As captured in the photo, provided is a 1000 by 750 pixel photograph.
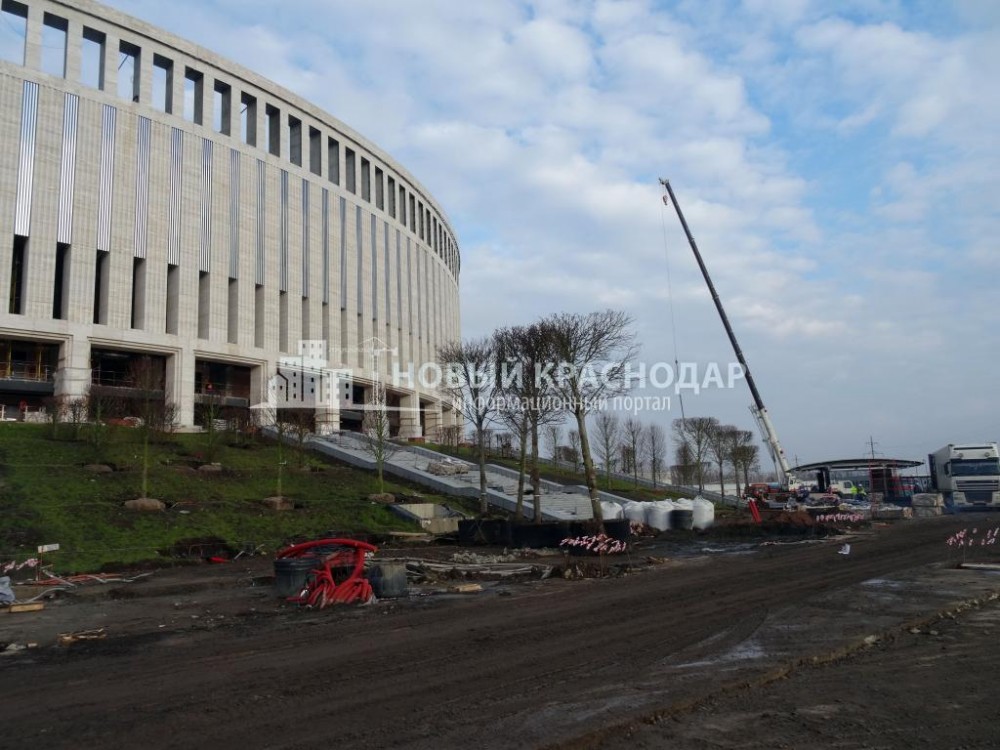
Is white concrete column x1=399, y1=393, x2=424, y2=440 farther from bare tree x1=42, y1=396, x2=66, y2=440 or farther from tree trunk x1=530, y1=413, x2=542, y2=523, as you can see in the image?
tree trunk x1=530, y1=413, x2=542, y2=523

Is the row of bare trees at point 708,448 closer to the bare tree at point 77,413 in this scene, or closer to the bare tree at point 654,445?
the bare tree at point 654,445

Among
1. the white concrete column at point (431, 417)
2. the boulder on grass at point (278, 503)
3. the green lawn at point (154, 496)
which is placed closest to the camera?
the green lawn at point (154, 496)

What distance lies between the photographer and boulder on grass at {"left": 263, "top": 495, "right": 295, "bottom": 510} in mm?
25987

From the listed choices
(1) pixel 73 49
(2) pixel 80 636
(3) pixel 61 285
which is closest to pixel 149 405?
(3) pixel 61 285

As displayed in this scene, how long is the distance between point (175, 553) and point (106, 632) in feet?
33.2

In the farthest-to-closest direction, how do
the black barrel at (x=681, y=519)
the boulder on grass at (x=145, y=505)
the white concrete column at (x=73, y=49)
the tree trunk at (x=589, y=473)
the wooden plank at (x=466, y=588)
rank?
1. the white concrete column at (x=73, y=49)
2. the black barrel at (x=681, y=519)
3. the tree trunk at (x=589, y=473)
4. the boulder on grass at (x=145, y=505)
5. the wooden plank at (x=466, y=588)

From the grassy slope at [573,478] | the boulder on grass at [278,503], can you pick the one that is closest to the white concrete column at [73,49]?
the boulder on grass at [278,503]

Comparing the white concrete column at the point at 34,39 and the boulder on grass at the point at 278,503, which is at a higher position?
the white concrete column at the point at 34,39

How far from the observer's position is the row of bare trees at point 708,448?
53.9 m

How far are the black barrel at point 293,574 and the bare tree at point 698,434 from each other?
4121 cm

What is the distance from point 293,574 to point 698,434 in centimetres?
4237

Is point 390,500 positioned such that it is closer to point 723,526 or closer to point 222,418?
point 723,526

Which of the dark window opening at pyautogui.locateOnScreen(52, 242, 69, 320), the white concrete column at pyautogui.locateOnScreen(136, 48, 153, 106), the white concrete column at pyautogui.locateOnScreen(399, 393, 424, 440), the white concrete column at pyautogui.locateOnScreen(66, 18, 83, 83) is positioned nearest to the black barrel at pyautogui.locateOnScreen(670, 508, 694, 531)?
the white concrete column at pyautogui.locateOnScreen(399, 393, 424, 440)

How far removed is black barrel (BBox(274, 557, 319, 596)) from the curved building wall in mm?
31734
